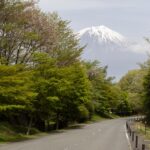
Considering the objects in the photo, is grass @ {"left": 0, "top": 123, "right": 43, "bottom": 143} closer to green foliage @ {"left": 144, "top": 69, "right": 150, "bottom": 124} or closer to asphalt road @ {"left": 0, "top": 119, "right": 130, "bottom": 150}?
asphalt road @ {"left": 0, "top": 119, "right": 130, "bottom": 150}

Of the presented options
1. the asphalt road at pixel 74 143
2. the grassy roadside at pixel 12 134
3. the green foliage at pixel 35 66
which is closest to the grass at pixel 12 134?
the grassy roadside at pixel 12 134

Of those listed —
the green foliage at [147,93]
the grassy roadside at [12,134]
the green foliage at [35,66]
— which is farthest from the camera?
the green foliage at [147,93]

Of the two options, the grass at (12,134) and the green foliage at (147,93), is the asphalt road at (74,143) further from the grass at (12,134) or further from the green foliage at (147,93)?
the green foliage at (147,93)

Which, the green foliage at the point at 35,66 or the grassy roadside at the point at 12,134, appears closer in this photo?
the green foliage at the point at 35,66

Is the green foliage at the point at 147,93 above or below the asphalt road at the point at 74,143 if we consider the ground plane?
above

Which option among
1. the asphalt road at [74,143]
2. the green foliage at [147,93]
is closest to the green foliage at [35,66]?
the asphalt road at [74,143]

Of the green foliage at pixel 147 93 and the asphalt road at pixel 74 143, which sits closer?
the asphalt road at pixel 74 143

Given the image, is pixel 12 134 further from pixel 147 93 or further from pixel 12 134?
pixel 147 93

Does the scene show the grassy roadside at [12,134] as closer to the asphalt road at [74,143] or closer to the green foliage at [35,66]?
the green foliage at [35,66]

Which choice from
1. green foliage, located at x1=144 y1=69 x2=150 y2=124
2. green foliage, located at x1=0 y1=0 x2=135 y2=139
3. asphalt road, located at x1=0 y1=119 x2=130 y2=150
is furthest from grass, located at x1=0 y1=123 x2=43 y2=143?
green foliage, located at x1=144 y1=69 x2=150 y2=124

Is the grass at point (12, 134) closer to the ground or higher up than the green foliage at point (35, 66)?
closer to the ground

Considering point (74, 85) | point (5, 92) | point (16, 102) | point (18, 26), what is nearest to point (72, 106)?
point (74, 85)

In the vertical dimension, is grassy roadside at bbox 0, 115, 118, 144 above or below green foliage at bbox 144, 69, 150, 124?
below

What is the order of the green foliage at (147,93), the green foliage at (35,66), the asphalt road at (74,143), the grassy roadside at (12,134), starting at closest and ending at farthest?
the asphalt road at (74,143), the green foliage at (35,66), the grassy roadside at (12,134), the green foliage at (147,93)
